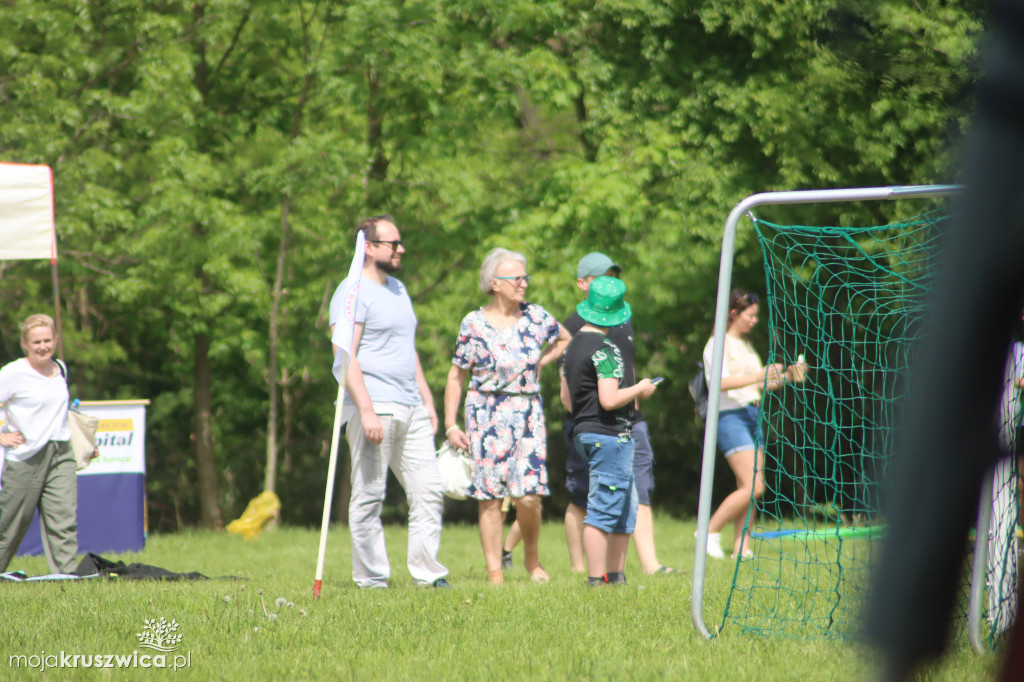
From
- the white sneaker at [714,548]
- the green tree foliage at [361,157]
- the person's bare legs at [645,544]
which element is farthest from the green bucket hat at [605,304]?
the green tree foliage at [361,157]

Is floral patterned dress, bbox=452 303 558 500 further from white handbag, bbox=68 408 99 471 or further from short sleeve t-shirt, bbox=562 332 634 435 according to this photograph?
white handbag, bbox=68 408 99 471

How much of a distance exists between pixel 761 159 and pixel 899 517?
40.0ft

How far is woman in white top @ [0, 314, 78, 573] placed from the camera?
6754mm

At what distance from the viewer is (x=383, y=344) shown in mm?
5871

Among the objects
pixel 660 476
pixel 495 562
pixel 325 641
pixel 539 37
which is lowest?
pixel 660 476

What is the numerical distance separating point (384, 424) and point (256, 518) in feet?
21.3

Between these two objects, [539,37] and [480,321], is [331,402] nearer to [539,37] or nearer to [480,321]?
Result: [539,37]

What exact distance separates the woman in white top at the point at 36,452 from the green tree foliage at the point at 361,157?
17.1 feet

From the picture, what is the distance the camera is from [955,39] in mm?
1480

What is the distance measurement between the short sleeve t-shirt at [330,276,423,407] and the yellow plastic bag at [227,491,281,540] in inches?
242

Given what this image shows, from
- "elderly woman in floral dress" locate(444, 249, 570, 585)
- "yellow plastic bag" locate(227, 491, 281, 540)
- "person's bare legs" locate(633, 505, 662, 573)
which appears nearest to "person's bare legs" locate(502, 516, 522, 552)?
"elderly woman in floral dress" locate(444, 249, 570, 585)

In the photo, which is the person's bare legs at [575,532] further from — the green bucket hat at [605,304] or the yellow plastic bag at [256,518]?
the yellow plastic bag at [256,518]

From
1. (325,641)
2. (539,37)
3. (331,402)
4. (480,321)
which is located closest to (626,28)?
(539,37)

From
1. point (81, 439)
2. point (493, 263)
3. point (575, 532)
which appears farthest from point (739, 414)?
point (81, 439)
